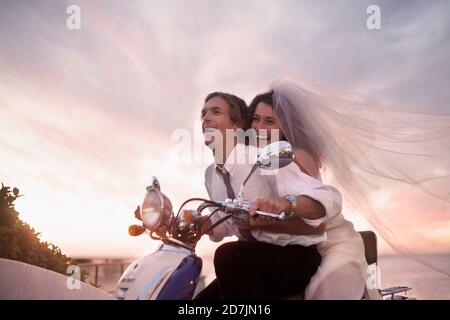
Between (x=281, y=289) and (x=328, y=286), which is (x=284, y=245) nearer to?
(x=281, y=289)

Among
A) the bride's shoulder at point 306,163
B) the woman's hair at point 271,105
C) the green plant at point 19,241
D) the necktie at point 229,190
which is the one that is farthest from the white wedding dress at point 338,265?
the green plant at point 19,241

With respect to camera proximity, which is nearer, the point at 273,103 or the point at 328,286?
the point at 328,286

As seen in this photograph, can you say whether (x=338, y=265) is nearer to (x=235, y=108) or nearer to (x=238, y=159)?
(x=238, y=159)

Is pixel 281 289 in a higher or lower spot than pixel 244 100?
lower

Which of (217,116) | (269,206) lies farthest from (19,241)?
(269,206)

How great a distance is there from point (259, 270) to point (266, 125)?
3.85 ft

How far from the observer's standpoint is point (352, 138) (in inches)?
98.2

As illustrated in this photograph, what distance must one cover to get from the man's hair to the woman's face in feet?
0.44

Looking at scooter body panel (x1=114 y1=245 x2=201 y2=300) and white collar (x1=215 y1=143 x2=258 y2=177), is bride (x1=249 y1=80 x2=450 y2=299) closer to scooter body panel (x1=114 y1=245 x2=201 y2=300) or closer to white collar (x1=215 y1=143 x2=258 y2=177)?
white collar (x1=215 y1=143 x2=258 y2=177)

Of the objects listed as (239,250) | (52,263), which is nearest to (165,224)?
(239,250)

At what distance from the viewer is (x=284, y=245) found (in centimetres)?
170

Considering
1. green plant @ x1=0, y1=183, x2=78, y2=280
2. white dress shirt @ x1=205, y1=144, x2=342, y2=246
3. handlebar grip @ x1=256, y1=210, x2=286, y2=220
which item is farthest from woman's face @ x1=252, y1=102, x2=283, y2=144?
green plant @ x1=0, y1=183, x2=78, y2=280

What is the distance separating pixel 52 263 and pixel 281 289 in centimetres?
206

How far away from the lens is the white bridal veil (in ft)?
7.98
